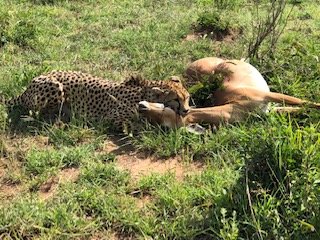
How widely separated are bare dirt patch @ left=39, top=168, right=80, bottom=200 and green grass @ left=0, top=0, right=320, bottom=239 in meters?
0.03

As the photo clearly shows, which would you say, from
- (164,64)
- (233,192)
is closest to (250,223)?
(233,192)

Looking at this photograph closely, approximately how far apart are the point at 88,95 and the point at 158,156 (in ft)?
3.79

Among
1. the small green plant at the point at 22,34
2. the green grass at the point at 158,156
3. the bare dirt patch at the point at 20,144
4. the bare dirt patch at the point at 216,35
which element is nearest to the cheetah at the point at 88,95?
the green grass at the point at 158,156

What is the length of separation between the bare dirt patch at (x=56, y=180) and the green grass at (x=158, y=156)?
0.03m

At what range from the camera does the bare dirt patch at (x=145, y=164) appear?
4.54m

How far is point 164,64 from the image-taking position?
6613mm

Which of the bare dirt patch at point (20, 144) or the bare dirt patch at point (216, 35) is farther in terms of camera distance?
the bare dirt patch at point (216, 35)

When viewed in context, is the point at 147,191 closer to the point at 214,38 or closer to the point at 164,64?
the point at 164,64

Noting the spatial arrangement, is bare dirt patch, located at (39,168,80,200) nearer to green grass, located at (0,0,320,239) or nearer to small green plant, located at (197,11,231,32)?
green grass, located at (0,0,320,239)

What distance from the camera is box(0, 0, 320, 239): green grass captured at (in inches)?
144

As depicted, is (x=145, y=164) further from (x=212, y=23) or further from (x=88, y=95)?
(x=212, y=23)

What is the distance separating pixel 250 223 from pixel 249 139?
621 mm

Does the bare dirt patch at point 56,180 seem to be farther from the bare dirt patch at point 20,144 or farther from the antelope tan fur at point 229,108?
the antelope tan fur at point 229,108

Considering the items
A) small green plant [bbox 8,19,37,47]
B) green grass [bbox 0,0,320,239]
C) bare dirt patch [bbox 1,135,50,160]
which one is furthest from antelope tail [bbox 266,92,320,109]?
small green plant [bbox 8,19,37,47]
